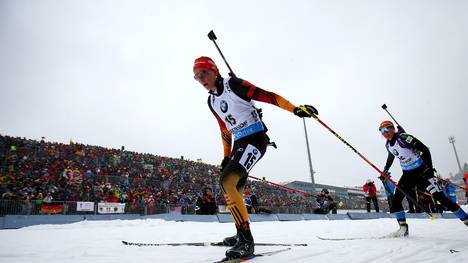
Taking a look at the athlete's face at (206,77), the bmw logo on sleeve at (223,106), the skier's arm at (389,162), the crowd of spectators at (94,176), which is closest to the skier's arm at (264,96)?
the bmw logo on sleeve at (223,106)

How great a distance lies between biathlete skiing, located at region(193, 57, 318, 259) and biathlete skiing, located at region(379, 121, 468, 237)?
11.0 ft

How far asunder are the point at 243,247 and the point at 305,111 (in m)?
1.73

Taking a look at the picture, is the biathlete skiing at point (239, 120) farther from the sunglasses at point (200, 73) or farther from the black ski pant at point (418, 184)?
the black ski pant at point (418, 184)

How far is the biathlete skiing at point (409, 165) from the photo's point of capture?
18.6 ft

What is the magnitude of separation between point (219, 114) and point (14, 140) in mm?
21117

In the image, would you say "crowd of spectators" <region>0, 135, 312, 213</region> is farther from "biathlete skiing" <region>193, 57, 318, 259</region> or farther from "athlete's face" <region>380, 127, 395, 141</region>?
"biathlete skiing" <region>193, 57, 318, 259</region>

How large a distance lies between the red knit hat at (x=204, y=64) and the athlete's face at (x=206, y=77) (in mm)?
40

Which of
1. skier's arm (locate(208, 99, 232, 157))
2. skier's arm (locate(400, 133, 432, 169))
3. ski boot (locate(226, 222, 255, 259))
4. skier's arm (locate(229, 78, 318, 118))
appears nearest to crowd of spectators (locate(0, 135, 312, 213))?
skier's arm (locate(208, 99, 232, 157))

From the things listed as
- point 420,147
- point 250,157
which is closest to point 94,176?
point 250,157

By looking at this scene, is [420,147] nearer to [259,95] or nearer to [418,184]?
[418,184]

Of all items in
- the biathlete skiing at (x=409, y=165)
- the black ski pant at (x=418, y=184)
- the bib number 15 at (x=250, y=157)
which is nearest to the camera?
the bib number 15 at (x=250, y=157)

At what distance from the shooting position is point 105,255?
3.38 metres

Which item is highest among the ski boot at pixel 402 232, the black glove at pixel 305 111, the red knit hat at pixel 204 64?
the red knit hat at pixel 204 64

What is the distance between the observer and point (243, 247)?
3137 millimetres
